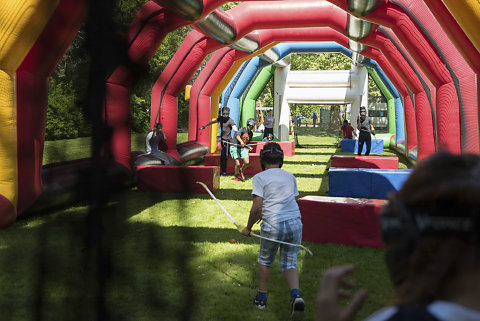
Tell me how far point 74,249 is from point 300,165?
12347 mm

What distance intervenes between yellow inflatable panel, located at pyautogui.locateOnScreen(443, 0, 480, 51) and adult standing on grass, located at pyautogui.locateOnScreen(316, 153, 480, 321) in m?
4.20

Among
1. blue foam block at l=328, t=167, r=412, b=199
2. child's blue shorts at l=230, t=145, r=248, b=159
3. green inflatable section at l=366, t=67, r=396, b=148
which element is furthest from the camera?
→ green inflatable section at l=366, t=67, r=396, b=148

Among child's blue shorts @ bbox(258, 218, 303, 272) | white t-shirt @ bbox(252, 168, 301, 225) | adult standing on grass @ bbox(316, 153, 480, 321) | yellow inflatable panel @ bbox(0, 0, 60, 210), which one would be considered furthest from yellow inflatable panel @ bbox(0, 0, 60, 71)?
adult standing on grass @ bbox(316, 153, 480, 321)

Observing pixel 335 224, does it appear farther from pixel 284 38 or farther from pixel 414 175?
pixel 284 38

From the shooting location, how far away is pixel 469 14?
4.48 m

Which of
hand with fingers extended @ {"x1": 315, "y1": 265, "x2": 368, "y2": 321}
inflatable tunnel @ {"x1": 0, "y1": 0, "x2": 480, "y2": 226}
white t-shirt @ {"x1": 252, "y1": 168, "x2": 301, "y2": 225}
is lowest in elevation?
white t-shirt @ {"x1": 252, "y1": 168, "x2": 301, "y2": 225}

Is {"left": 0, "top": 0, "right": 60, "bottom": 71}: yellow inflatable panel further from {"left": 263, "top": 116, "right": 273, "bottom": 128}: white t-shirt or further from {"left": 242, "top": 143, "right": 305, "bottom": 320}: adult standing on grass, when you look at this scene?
{"left": 263, "top": 116, "right": 273, "bottom": 128}: white t-shirt

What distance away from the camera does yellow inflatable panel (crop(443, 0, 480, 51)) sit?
4395 millimetres

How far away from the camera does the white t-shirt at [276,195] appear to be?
3514mm

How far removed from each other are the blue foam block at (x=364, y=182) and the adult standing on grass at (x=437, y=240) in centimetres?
701

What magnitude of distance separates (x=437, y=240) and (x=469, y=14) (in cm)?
441

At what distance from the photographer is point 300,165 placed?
13.7 meters

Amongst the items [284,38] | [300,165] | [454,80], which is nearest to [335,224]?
[454,80]

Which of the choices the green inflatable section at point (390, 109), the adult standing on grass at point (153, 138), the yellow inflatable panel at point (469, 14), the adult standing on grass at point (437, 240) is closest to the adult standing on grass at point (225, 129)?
the yellow inflatable panel at point (469, 14)
